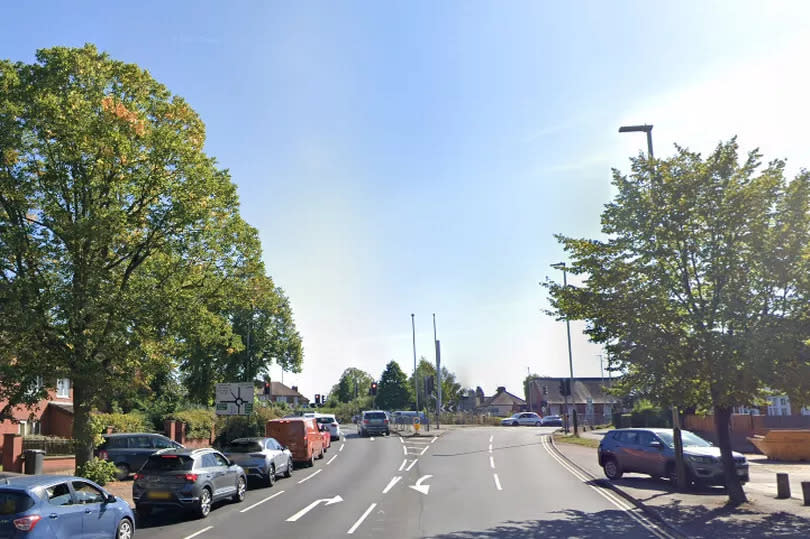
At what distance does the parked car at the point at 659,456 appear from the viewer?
18.9 metres

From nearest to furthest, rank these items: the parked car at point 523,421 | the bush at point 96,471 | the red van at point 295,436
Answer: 1. the bush at point 96,471
2. the red van at point 295,436
3. the parked car at point 523,421

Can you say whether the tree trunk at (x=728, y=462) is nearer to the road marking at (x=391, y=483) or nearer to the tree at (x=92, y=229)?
the road marking at (x=391, y=483)

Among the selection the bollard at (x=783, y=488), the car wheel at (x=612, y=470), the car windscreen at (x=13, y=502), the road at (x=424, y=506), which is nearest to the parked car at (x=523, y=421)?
the road at (x=424, y=506)

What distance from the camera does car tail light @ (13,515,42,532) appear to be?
391 inches

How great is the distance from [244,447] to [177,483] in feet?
21.2

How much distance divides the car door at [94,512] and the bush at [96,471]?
687 centimetres

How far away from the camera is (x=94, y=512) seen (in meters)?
11.6

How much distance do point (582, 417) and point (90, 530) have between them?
56818 millimetres

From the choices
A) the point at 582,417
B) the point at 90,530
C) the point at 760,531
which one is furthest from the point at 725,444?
the point at 582,417

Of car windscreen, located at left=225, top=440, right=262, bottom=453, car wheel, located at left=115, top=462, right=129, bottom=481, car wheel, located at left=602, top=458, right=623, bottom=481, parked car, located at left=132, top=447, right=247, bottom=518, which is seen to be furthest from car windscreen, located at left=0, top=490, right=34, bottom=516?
car wheel, located at left=602, top=458, right=623, bottom=481

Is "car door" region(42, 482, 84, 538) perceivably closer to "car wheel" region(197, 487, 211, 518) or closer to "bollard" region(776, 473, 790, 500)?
"car wheel" region(197, 487, 211, 518)

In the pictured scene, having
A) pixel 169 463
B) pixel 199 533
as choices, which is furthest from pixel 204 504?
pixel 199 533

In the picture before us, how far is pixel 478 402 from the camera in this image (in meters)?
143

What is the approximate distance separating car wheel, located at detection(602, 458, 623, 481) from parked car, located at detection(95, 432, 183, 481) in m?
15.8
